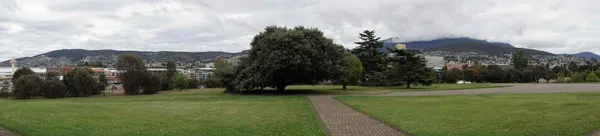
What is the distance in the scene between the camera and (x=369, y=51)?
2862 inches

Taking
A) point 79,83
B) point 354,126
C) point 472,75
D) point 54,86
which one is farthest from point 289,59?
point 472,75

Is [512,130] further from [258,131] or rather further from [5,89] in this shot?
[5,89]

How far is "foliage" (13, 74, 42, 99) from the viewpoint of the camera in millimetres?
50500

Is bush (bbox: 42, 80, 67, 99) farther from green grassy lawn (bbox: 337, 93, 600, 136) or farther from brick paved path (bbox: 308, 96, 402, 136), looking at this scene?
green grassy lawn (bbox: 337, 93, 600, 136)

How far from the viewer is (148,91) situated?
61.5m

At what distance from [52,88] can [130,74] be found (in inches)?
438

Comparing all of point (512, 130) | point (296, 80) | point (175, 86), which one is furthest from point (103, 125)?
point (175, 86)

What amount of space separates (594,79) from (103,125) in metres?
92.9

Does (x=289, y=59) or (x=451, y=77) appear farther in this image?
(x=451, y=77)

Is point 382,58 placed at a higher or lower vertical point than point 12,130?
higher

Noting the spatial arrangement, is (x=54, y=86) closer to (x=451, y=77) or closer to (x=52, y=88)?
(x=52, y=88)

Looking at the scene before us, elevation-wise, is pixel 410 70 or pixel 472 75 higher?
pixel 472 75

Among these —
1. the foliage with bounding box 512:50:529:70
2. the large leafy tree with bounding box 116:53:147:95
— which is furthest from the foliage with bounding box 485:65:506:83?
the large leafy tree with bounding box 116:53:147:95

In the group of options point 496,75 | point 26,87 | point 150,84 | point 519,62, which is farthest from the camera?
point 519,62
